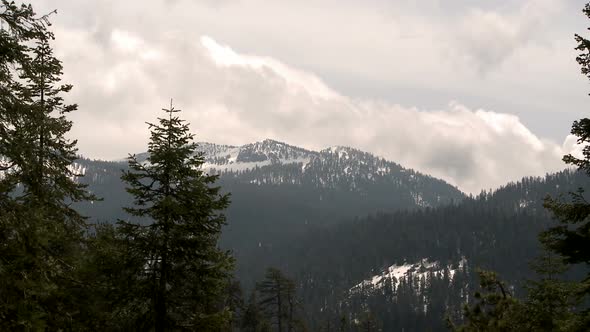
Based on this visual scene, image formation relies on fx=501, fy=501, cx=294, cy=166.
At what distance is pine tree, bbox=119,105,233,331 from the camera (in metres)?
15.4

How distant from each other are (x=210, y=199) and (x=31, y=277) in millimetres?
7076

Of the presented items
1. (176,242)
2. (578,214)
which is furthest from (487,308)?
(176,242)

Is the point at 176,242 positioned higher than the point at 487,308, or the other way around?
the point at 176,242

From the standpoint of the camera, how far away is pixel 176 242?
15.6 m

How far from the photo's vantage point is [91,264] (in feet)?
49.5

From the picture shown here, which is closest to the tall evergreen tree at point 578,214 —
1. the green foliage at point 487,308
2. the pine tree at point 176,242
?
the green foliage at point 487,308

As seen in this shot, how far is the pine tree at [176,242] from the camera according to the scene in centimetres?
1536

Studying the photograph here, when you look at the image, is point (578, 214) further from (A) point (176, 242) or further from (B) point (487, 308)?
(A) point (176, 242)

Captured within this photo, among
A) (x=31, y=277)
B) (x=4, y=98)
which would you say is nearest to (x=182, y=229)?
(x=31, y=277)

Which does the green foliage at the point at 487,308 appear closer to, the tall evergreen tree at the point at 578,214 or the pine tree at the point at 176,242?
the tall evergreen tree at the point at 578,214

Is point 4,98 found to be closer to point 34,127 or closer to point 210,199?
point 34,127

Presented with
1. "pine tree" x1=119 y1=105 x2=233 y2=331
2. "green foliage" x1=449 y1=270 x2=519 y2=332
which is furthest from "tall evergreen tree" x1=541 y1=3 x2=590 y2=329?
"pine tree" x1=119 y1=105 x2=233 y2=331

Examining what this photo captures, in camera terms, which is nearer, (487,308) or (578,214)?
(578,214)

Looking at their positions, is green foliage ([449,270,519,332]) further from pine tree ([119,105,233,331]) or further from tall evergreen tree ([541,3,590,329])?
pine tree ([119,105,233,331])
